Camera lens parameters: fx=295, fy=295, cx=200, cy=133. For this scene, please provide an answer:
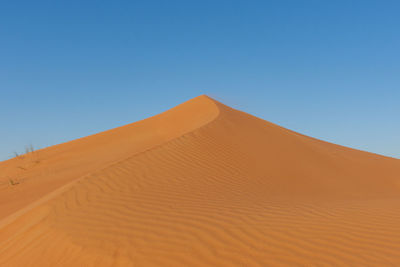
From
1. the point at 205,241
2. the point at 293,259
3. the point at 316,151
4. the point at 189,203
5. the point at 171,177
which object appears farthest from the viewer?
the point at 316,151

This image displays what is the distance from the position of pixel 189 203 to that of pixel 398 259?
3.29 m

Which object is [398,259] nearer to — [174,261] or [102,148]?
[174,261]

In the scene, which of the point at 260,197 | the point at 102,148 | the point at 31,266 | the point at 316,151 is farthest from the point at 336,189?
the point at 102,148

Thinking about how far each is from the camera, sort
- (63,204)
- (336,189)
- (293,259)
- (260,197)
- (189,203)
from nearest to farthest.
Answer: (293,259) < (189,203) < (63,204) < (260,197) < (336,189)

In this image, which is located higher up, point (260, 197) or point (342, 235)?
point (260, 197)

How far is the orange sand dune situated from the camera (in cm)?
370

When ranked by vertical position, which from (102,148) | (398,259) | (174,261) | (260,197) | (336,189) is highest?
(102,148)

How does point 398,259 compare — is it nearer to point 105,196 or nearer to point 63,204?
point 105,196

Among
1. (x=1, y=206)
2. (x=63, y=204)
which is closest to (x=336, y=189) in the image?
(x=63, y=204)

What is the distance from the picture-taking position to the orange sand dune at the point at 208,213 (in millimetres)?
3699

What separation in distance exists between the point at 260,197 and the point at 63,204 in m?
4.08

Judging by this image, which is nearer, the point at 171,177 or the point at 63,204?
the point at 63,204

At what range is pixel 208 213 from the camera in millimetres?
4926

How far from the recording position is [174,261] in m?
3.54
